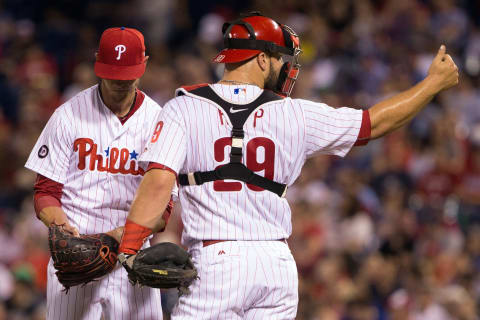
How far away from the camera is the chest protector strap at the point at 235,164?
3527mm

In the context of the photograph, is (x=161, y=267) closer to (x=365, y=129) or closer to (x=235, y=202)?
(x=235, y=202)

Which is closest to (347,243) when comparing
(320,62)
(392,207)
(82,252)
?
(392,207)

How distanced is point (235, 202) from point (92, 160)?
0.95 metres

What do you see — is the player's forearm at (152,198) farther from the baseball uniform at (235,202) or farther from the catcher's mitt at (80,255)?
the catcher's mitt at (80,255)

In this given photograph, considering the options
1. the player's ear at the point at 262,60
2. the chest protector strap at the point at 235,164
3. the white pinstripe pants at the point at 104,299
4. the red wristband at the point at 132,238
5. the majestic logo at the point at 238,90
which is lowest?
the white pinstripe pants at the point at 104,299

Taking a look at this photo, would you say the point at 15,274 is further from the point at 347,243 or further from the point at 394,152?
the point at 394,152

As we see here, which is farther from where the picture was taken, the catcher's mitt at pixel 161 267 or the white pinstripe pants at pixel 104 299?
the white pinstripe pants at pixel 104 299

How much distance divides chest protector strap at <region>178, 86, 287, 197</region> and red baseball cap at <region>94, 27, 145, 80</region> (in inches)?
19.5

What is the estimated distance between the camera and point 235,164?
353 cm

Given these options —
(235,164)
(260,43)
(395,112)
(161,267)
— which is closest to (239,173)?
(235,164)

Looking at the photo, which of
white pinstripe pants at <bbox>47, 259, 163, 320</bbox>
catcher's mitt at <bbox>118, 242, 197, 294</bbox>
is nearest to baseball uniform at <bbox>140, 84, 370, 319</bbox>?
catcher's mitt at <bbox>118, 242, 197, 294</bbox>

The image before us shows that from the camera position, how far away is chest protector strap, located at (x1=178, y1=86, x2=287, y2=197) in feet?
11.6

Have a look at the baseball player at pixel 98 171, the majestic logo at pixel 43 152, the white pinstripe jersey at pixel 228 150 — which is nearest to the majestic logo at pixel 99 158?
the baseball player at pixel 98 171

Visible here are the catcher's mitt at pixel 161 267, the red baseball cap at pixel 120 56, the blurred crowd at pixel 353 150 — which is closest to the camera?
the catcher's mitt at pixel 161 267
